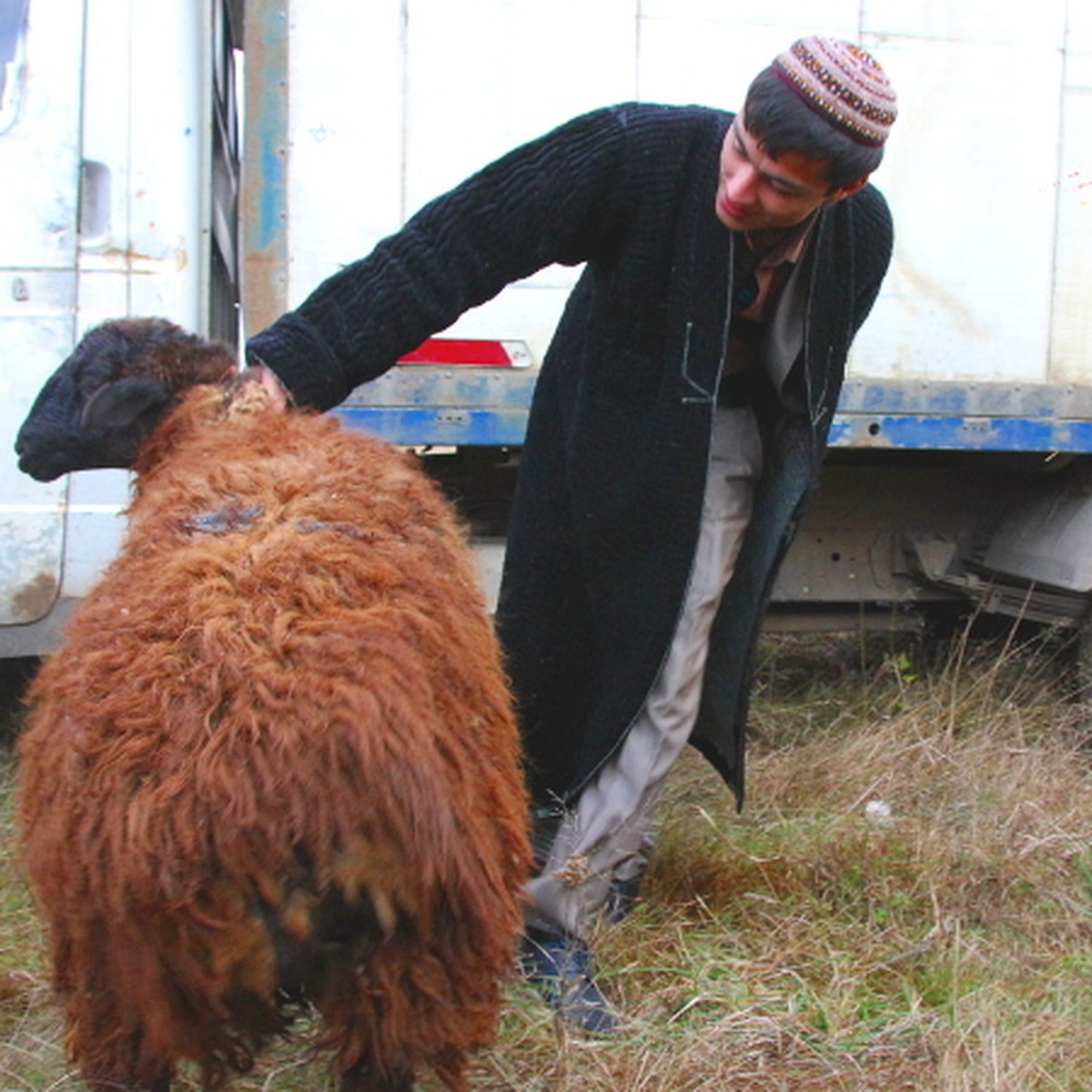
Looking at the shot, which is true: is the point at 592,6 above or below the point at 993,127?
above

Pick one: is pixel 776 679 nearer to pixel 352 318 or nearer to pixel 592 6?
pixel 592 6

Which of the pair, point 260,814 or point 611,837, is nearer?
point 260,814

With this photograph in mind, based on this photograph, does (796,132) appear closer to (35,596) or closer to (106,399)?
(106,399)

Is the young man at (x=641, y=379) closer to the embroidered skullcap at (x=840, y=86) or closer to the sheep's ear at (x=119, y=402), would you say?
the embroidered skullcap at (x=840, y=86)

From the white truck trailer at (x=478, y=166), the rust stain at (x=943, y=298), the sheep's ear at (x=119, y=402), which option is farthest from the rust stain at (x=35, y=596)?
the rust stain at (x=943, y=298)

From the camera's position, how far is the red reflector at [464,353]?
435cm

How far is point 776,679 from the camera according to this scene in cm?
609

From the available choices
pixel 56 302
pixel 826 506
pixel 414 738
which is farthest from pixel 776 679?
pixel 414 738

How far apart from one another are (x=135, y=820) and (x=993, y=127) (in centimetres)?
394

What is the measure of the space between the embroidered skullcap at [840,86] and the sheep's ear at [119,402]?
1457mm

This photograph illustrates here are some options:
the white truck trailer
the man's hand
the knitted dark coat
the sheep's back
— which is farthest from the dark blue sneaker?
the white truck trailer

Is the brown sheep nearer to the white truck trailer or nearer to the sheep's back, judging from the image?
the sheep's back

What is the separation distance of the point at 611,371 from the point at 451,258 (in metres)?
0.46

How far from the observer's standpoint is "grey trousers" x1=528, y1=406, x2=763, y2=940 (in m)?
3.04
